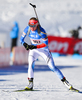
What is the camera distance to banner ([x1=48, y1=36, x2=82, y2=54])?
18688 mm

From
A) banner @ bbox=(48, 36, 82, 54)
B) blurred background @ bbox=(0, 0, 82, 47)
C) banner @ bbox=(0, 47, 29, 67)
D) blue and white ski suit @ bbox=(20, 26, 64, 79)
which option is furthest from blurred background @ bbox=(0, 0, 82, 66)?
blue and white ski suit @ bbox=(20, 26, 64, 79)

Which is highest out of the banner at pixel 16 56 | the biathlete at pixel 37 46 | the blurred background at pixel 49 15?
the blurred background at pixel 49 15

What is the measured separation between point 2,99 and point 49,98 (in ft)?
2.73

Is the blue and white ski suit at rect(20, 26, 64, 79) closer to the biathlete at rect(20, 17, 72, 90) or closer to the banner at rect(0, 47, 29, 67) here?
the biathlete at rect(20, 17, 72, 90)

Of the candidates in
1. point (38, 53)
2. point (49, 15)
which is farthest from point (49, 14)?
point (38, 53)

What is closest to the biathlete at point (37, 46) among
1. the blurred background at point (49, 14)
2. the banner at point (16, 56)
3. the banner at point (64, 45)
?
the banner at point (16, 56)

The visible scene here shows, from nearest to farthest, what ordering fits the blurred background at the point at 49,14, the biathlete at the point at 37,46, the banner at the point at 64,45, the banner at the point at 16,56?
the biathlete at the point at 37,46 < the banner at the point at 16,56 < the banner at the point at 64,45 < the blurred background at the point at 49,14

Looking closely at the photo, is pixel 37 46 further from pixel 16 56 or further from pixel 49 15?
pixel 49 15

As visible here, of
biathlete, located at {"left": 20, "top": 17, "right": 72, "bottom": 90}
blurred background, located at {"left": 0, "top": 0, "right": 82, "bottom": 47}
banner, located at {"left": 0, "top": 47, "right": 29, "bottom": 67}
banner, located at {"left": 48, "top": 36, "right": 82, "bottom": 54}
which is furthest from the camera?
blurred background, located at {"left": 0, "top": 0, "right": 82, "bottom": 47}

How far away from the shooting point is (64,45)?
1881 cm

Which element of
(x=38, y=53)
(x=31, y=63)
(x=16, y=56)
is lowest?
(x=16, y=56)

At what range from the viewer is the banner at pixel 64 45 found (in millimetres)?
18688

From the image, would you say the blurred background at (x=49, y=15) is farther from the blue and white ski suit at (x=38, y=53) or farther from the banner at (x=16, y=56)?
the blue and white ski suit at (x=38, y=53)

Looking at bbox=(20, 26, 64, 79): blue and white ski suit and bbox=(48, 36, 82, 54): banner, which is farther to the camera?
bbox=(48, 36, 82, 54): banner
